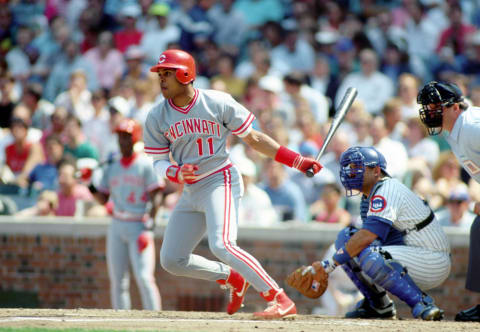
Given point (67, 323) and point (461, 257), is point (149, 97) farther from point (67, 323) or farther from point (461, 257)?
point (67, 323)

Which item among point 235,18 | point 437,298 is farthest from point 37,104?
point 437,298

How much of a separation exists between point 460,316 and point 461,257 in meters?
2.31

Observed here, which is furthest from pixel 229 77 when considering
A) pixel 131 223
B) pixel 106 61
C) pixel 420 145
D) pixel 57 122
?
pixel 131 223

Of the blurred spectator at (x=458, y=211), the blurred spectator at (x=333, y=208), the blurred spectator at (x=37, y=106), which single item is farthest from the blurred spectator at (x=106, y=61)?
the blurred spectator at (x=458, y=211)

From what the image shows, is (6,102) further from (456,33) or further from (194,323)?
(194,323)

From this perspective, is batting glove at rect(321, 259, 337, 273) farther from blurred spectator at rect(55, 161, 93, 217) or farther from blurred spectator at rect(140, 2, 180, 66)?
blurred spectator at rect(140, 2, 180, 66)

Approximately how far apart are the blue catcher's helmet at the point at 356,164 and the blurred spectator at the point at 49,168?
537cm

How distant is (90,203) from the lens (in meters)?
10.6

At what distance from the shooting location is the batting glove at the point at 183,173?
6160 millimetres

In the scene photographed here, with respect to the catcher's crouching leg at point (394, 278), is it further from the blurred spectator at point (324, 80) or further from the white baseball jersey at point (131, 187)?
the blurred spectator at point (324, 80)

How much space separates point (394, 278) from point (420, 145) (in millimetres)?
4243

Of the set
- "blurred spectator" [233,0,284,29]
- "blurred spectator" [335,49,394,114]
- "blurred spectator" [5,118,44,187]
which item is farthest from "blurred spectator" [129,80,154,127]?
"blurred spectator" [335,49,394,114]

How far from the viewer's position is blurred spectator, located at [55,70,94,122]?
41.8 ft

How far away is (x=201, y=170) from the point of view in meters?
6.49
